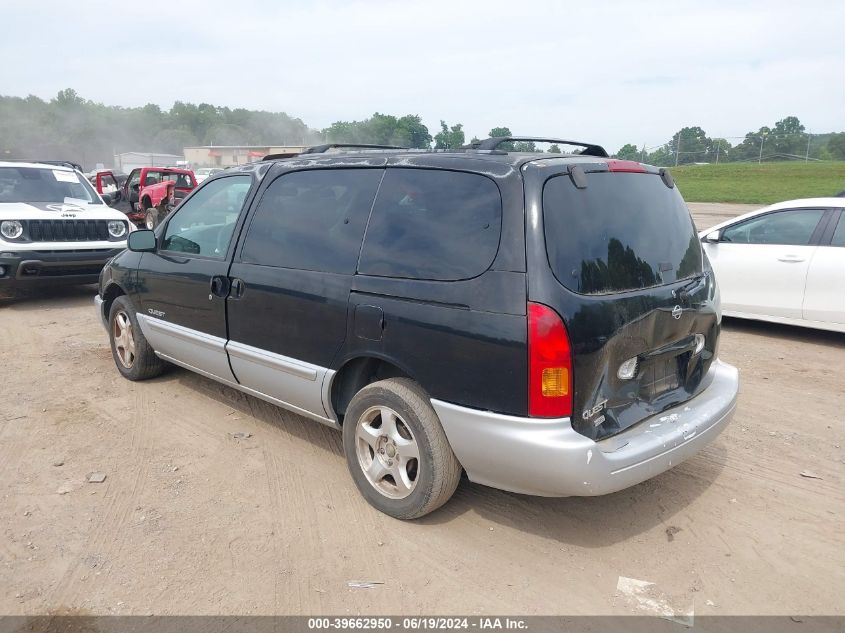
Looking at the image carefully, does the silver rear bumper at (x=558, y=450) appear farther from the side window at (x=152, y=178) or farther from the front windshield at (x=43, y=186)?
the side window at (x=152, y=178)

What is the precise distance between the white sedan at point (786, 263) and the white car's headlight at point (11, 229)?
327 inches

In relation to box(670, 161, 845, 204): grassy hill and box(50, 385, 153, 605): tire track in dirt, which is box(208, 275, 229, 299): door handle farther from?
box(670, 161, 845, 204): grassy hill

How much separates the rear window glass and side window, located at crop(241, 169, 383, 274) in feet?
3.62

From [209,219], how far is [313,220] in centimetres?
120

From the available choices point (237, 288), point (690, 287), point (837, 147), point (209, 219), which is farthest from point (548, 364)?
point (837, 147)

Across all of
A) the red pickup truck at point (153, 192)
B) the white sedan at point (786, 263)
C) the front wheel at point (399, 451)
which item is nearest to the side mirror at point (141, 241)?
the front wheel at point (399, 451)

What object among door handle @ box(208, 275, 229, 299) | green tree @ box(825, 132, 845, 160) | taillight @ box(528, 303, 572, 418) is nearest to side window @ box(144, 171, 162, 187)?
door handle @ box(208, 275, 229, 299)

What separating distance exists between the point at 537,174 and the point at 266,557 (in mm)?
2169

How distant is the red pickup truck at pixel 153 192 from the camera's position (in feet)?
55.3

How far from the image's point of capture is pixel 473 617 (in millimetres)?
2633

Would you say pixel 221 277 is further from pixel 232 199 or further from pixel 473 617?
pixel 473 617

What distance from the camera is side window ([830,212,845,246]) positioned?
6.39 m

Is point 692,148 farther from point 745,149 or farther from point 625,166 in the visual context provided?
point 625,166

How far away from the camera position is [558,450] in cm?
270
